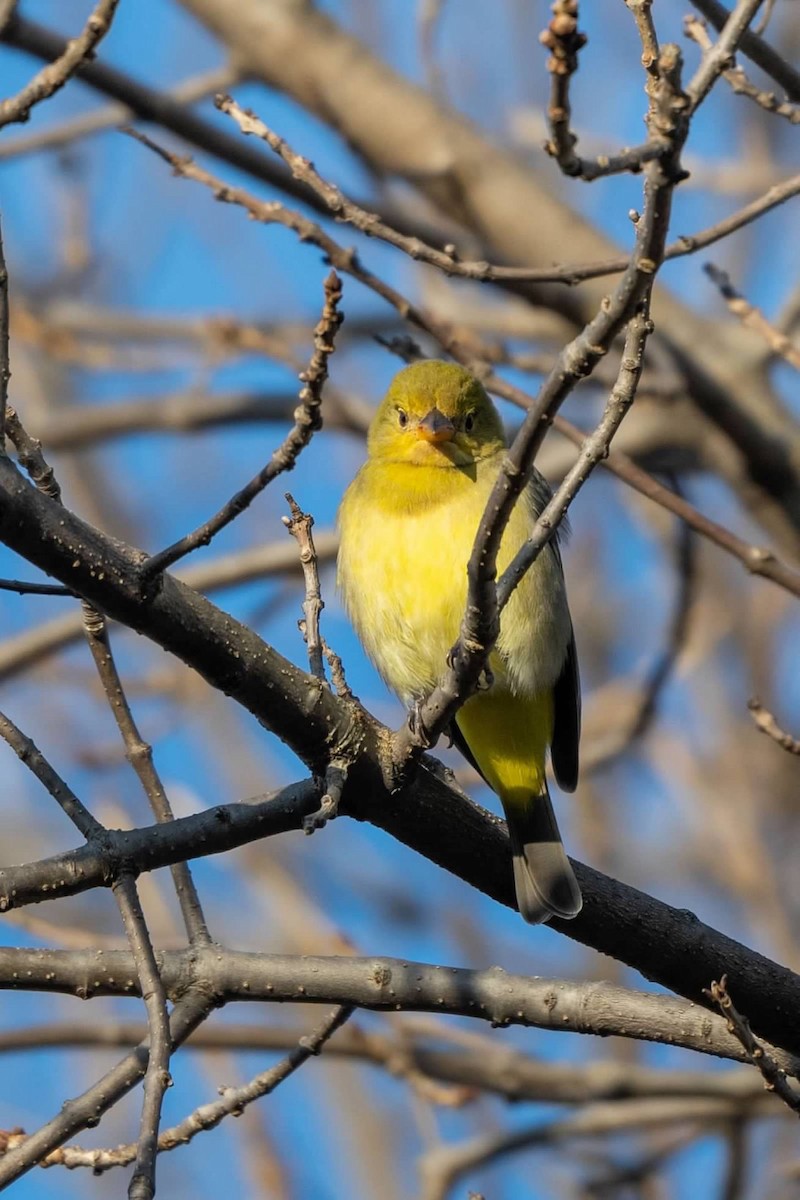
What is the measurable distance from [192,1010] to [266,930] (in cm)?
634

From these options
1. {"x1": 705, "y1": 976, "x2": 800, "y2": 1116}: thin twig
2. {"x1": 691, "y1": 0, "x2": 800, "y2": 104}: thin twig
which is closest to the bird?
{"x1": 705, "y1": 976, "x2": 800, "y2": 1116}: thin twig

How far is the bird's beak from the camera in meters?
4.71

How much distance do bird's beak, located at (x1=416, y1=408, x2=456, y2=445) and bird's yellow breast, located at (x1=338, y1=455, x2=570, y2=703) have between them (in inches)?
4.1

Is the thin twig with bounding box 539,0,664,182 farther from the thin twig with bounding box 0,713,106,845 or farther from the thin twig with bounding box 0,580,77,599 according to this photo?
the thin twig with bounding box 0,713,106,845

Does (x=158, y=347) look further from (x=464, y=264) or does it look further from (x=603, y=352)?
(x=603, y=352)

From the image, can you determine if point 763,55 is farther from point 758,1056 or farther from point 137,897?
point 137,897

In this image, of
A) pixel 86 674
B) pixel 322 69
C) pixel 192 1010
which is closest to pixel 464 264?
pixel 192 1010

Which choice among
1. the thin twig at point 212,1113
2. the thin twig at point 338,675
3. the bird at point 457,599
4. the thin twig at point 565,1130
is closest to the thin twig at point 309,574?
the thin twig at point 338,675

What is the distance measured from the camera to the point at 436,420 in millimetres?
4773

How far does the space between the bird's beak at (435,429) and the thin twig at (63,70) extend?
2.43m

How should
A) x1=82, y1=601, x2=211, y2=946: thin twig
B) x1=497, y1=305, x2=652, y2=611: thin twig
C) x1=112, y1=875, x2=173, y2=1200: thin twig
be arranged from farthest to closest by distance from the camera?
x1=82, y1=601, x2=211, y2=946: thin twig
x1=497, y1=305, x2=652, y2=611: thin twig
x1=112, y1=875, x2=173, y2=1200: thin twig

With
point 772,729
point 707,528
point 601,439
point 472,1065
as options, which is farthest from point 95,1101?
point 472,1065

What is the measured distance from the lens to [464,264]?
339 centimetres

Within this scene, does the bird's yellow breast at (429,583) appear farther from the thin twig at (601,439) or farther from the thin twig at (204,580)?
the thin twig at (601,439)
